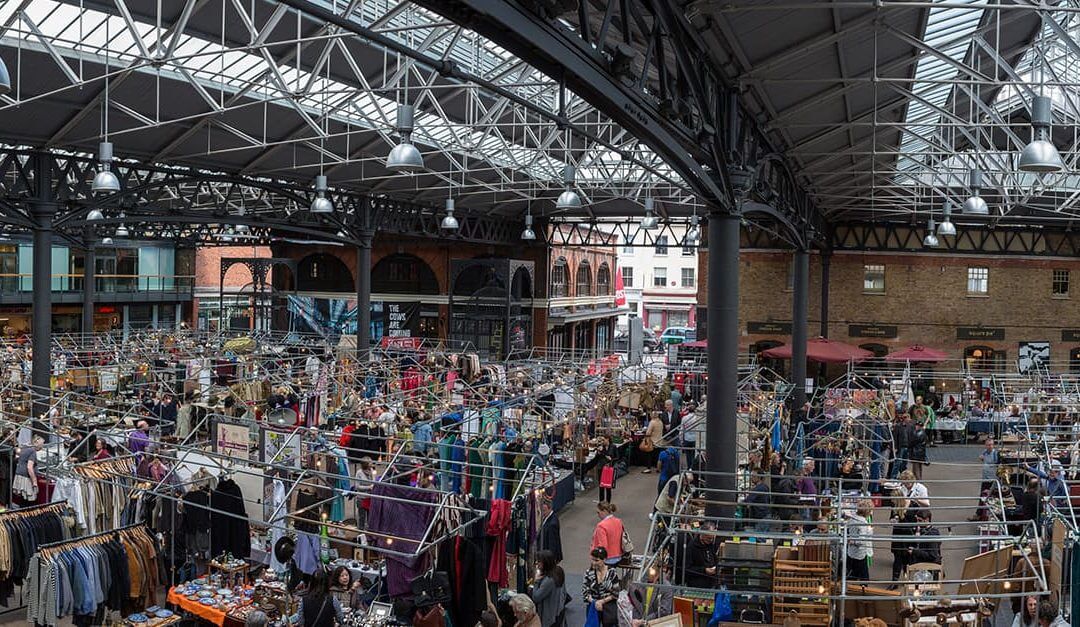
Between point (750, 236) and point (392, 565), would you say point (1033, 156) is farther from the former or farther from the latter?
point (750, 236)

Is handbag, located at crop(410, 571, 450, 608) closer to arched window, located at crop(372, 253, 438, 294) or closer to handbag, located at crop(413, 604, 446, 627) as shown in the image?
handbag, located at crop(413, 604, 446, 627)

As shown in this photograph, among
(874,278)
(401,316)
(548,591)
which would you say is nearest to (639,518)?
(548,591)

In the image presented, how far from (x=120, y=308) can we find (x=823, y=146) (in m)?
40.0

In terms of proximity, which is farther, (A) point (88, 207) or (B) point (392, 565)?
(A) point (88, 207)

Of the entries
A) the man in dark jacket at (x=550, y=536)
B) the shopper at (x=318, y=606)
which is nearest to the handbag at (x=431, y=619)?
the shopper at (x=318, y=606)

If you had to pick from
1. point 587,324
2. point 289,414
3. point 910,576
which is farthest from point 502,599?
point 587,324

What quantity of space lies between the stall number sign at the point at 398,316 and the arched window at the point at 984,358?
2333 cm

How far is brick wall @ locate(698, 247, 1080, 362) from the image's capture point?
33625mm

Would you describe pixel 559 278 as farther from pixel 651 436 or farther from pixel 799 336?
pixel 651 436

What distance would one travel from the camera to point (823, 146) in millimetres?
19375

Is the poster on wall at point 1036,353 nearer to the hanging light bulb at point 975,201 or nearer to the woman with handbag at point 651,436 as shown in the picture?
the hanging light bulb at point 975,201

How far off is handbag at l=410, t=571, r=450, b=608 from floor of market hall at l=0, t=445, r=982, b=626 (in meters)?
2.54

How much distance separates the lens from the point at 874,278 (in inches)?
1361

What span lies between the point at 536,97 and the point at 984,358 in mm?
22914
